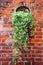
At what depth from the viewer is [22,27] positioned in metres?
2.55

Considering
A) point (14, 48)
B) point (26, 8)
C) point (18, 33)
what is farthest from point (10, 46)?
Answer: point (26, 8)

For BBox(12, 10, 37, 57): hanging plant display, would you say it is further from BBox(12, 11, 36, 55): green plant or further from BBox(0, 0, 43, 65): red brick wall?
BBox(0, 0, 43, 65): red brick wall

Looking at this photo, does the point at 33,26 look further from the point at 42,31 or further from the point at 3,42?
the point at 3,42

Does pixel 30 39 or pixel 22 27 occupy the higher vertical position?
pixel 22 27

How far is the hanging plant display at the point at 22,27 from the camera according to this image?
255cm

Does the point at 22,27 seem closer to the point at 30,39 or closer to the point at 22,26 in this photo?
the point at 22,26

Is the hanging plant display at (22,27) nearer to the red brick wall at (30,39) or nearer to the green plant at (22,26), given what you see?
the green plant at (22,26)

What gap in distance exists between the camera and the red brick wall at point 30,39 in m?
2.64

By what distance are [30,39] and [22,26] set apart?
26 cm

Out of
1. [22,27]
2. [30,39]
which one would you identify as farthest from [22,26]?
[30,39]

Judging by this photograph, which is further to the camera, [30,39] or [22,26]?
[30,39]

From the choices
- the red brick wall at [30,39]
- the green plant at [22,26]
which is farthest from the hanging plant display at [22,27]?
the red brick wall at [30,39]

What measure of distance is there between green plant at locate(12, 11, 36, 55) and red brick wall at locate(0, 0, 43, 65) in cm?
12

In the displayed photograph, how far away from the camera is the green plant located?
255 centimetres
